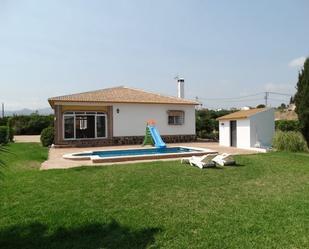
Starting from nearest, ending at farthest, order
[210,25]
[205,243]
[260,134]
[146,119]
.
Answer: [205,243] → [210,25] → [260,134] → [146,119]

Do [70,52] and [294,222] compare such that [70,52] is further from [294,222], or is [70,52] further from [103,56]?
[294,222]

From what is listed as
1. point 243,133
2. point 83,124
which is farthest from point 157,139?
point 83,124

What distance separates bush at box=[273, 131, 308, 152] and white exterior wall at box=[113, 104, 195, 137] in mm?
12102

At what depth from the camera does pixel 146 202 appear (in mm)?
6848

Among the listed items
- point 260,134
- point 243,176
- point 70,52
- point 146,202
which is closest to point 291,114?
point 260,134

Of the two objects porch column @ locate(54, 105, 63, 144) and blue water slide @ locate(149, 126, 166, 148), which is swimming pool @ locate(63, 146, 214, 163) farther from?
porch column @ locate(54, 105, 63, 144)

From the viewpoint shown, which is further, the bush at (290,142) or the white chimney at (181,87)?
the white chimney at (181,87)

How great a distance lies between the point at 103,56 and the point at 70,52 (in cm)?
323

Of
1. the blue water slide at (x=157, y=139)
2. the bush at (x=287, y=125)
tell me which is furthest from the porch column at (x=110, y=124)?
the bush at (x=287, y=125)

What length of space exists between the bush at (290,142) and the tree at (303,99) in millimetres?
468

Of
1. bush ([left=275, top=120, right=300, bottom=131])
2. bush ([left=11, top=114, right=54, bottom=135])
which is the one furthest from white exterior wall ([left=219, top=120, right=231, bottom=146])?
bush ([left=11, top=114, right=54, bottom=135])

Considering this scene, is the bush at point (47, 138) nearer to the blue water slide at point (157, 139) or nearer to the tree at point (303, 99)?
the blue water slide at point (157, 139)

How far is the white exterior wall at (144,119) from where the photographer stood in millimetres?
26438

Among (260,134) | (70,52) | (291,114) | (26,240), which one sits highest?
(70,52)
